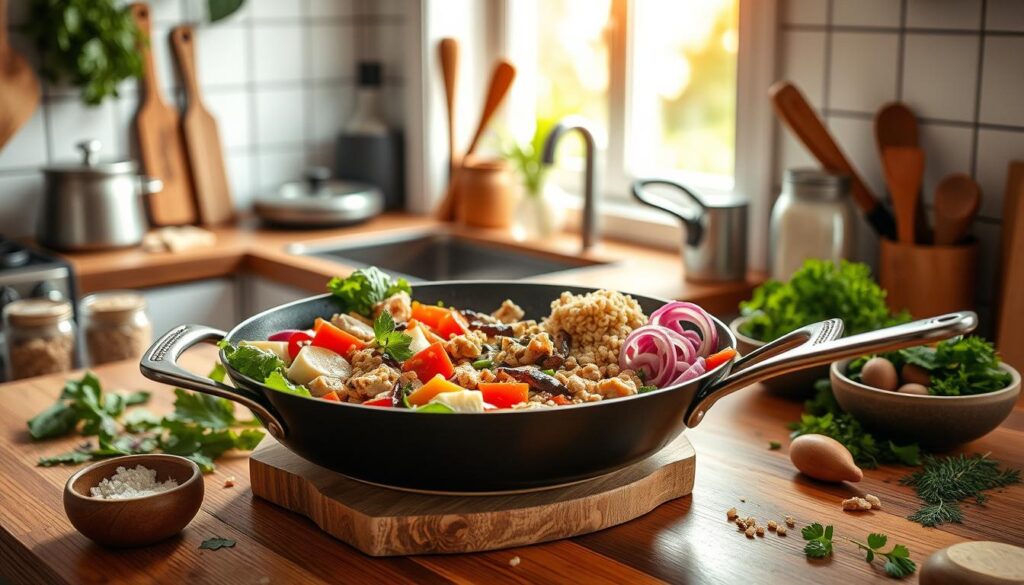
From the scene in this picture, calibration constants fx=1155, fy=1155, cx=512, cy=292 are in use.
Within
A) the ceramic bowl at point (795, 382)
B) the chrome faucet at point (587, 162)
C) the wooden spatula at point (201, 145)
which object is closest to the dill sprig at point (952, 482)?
the ceramic bowl at point (795, 382)

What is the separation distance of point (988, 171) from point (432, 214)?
1527 millimetres

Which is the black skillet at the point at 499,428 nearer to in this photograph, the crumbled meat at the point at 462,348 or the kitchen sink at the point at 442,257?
the crumbled meat at the point at 462,348

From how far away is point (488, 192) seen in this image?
284cm

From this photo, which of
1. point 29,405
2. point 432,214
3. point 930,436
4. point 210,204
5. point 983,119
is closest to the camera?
point 930,436

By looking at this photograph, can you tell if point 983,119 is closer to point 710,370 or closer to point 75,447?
point 710,370

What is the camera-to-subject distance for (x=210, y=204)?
2932 millimetres

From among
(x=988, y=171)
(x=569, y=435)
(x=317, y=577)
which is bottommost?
(x=317, y=577)

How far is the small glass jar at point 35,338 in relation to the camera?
6.40 ft

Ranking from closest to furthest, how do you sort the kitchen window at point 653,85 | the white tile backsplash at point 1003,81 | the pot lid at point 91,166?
the white tile backsplash at point 1003,81 < the kitchen window at point 653,85 < the pot lid at point 91,166

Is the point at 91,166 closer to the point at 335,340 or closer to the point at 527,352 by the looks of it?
the point at 335,340

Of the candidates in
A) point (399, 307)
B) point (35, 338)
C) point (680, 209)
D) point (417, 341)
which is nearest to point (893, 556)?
point (417, 341)

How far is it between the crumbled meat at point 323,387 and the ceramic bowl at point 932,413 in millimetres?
609

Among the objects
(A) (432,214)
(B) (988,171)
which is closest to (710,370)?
(B) (988,171)

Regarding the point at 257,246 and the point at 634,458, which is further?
the point at 257,246
